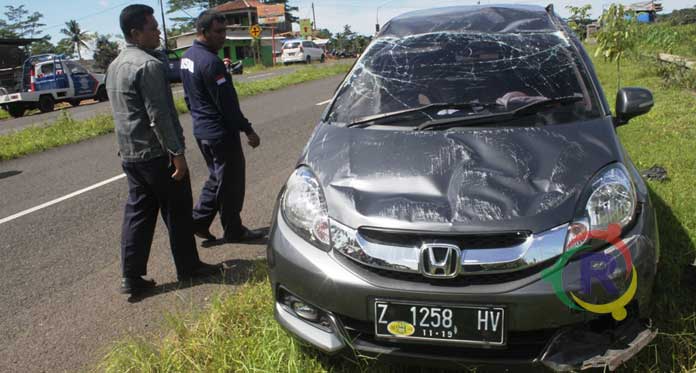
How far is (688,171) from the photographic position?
4680 millimetres

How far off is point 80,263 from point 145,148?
133 cm

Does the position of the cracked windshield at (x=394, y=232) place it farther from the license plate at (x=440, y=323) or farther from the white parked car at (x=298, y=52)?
the white parked car at (x=298, y=52)

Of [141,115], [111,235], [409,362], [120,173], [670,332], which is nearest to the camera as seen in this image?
[409,362]

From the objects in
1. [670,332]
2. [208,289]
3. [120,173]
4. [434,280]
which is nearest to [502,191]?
[434,280]

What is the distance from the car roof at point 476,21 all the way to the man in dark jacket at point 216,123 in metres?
1.22

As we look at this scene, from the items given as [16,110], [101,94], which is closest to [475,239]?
[16,110]

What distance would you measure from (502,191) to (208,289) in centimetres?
218

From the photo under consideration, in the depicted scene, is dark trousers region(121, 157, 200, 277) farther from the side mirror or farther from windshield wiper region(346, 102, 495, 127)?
the side mirror

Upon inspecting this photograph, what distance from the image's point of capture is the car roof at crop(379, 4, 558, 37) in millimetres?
3346

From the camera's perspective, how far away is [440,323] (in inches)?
73.4

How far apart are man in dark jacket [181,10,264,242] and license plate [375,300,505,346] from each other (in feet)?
7.84

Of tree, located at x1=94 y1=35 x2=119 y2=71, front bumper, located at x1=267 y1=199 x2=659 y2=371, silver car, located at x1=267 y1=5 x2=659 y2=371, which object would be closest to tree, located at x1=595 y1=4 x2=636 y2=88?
silver car, located at x1=267 y1=5 x2=659 y2=371

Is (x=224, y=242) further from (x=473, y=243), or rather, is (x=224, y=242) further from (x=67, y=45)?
(x=67, y=45)

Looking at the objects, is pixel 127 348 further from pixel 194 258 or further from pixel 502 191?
pixel 502 191
